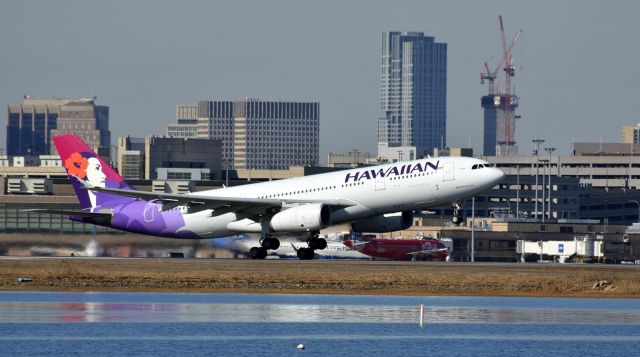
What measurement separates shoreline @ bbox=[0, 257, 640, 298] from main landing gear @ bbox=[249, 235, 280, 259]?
6.10 metres

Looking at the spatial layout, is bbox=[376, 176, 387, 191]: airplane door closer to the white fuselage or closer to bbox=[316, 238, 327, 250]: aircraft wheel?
the white fuselage

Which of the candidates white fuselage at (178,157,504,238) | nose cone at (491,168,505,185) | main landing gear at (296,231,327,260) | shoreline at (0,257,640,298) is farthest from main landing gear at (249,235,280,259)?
nose cone at (491,168,505,185)

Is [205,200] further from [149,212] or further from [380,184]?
[380,184]

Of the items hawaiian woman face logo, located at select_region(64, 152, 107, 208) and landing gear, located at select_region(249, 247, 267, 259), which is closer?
landing gear, located at select_region(249, 247, 267, 259)

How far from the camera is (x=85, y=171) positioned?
107562 millimetres

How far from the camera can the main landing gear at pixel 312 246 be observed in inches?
3994

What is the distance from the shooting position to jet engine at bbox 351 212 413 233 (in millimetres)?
103500

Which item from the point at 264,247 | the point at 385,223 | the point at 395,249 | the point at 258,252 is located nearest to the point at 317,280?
the point at 264,247

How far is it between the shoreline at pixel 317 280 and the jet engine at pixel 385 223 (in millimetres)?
7682

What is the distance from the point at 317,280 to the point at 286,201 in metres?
16.6

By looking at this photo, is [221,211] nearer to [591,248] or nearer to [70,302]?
[70,302]

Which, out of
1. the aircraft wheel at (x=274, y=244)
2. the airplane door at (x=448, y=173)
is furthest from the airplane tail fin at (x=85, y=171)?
the airplane door at (x=448, y=173)

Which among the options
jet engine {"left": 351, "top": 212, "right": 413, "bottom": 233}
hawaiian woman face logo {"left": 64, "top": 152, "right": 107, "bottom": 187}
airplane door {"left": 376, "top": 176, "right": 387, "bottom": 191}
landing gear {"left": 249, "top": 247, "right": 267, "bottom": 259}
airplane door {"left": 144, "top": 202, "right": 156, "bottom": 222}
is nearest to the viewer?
airplane door {"left": 376, "top": 176, "right": 387, "bottom": 191}

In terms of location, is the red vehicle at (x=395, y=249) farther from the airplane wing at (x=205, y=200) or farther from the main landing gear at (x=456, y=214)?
the main landing gear at (x=456, y=214)
